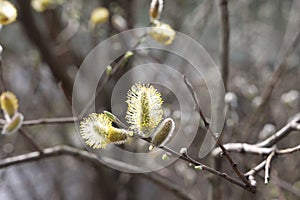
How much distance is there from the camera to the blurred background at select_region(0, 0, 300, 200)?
1.38 meters

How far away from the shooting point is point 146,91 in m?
0.54

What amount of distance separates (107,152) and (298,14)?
2.77ft

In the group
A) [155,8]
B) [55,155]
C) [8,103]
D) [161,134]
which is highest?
[155,8]

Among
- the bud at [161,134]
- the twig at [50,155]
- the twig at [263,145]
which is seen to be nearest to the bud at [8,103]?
the twig at [50,155]

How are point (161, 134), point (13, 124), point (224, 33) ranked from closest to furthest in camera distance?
1. point (161, 134)
2. point (13, 124)
3. point (224, 33)

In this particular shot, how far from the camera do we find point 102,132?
55 centimetres

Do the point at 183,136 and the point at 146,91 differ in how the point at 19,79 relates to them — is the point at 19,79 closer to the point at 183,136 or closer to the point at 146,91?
the point at 183,136

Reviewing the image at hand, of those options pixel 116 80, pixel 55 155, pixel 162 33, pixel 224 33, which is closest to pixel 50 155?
pixel 55 155

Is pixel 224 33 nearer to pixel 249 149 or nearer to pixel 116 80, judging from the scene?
pixel 249 149

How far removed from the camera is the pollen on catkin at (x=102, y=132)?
54cm

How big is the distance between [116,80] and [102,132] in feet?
3.26

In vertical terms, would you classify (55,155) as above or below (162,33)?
below

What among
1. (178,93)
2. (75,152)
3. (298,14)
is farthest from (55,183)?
(298,14)

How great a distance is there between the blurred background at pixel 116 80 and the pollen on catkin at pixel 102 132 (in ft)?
1.83
